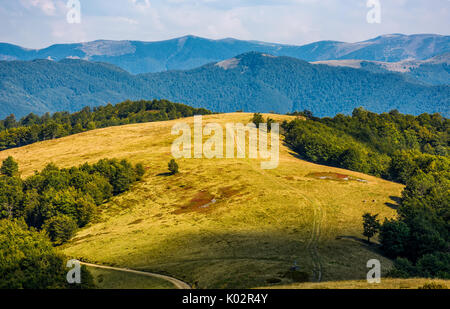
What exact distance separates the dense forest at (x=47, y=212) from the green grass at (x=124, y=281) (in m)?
6.47

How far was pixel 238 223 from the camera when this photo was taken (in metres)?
72.6

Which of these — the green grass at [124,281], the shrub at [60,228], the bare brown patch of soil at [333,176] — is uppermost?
the bare brown patch of soil at [333,176]

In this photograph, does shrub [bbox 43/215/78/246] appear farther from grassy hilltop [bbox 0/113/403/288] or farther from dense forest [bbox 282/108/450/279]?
dense forest [bbox 282/108/450/279]

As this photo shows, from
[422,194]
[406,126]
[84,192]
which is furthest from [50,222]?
[406,126]

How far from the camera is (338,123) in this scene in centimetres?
19612

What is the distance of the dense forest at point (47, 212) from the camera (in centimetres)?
4462

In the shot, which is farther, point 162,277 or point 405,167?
point 405,167

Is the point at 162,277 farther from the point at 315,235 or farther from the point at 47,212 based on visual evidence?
the point at 47,212

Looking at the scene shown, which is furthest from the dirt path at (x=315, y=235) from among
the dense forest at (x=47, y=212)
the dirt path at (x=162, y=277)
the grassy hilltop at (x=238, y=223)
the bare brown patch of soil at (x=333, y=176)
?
the dense forest at (x=47, y=212)

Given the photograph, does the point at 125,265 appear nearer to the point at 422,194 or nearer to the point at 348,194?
the point at 348,194

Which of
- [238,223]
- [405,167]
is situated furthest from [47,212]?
[405,167]

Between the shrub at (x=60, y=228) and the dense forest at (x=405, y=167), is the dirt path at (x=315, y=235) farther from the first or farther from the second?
the shrub at (x=60, y=228)

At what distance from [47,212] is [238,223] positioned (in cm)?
4878
